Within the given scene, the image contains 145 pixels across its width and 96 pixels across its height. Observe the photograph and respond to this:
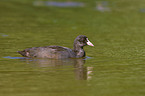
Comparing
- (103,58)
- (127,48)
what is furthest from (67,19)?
(103,58)

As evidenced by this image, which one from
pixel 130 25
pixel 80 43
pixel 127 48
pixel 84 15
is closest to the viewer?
pixel 80 43

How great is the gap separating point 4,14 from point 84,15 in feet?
23.0

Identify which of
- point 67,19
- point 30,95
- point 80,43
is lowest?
point 30,95

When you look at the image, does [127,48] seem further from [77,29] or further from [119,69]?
[77,29]

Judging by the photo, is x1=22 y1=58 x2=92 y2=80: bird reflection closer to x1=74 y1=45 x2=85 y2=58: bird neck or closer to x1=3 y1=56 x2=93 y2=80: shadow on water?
x1=3 y1=56 x2=93 y2=80: shadow on water

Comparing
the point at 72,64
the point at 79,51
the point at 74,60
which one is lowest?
the point at 72,64

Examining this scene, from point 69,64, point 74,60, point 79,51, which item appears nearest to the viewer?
point 69,64

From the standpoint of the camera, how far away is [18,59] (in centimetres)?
1516

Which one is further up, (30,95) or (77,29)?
(77,29)

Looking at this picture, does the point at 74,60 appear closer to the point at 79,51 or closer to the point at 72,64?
the point at 79,51

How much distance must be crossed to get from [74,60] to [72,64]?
1034mm

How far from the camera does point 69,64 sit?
1434cm

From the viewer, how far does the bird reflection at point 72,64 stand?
487 inches

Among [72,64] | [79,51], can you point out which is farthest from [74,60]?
[72,64]
